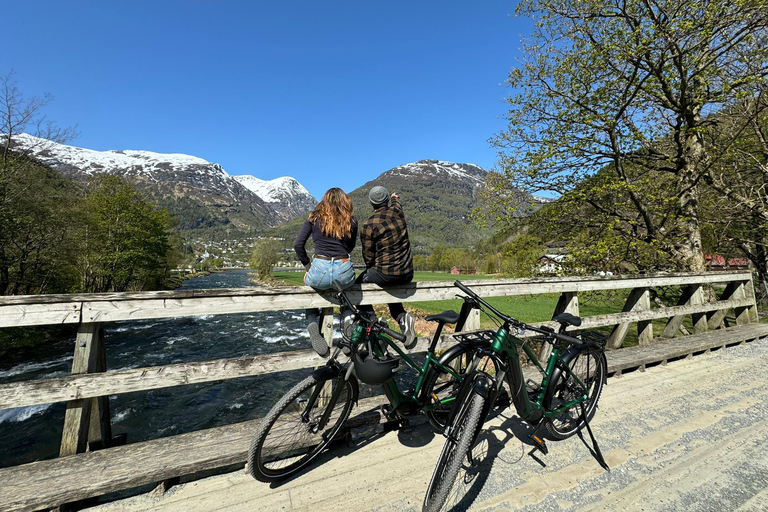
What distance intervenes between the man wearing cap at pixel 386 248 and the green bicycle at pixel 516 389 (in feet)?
2.19

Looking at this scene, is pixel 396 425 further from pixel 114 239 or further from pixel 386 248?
→ pixel 114 239

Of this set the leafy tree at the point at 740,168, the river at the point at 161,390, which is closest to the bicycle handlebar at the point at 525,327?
the leafy tree at the point at 740,168

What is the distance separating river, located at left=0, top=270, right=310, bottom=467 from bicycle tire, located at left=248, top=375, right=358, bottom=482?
7008mm

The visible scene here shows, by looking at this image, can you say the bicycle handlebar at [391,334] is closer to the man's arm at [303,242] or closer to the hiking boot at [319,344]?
the hiking boot at [319,344]

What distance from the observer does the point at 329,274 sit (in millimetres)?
2998

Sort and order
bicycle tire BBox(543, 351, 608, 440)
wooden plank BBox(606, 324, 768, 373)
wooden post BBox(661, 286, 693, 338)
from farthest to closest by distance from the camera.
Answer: wooden post BBox(661, 286, 693, 338) → wooden plank BBox(606, 324, 768, 373) → bicycle tire BBox(543, 351, 608, 440)

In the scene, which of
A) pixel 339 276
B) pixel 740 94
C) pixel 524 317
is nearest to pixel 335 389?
pixel 339 276

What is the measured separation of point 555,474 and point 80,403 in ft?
11.8

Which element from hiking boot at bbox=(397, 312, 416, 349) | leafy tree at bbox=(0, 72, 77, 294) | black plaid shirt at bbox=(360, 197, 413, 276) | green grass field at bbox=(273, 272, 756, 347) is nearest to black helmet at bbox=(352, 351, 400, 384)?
hiking boot at bbox=(397, 312, 416, 349)

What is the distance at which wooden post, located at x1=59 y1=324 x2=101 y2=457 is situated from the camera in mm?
2314

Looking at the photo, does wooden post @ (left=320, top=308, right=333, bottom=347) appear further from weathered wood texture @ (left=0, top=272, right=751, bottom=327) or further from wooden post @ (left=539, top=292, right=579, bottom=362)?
wooden post @ (left=539, top=292, right=579, bottom=362)

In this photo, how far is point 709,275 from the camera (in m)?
6.34

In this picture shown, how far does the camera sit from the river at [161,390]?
7895 millimetres

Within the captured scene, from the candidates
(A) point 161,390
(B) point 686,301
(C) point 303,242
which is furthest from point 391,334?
(A) point 161,390
